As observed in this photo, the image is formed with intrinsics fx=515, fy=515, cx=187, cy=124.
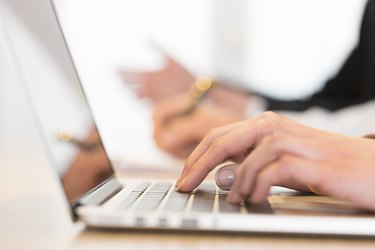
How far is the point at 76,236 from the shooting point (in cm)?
45

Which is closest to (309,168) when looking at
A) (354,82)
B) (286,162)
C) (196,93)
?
(286,162)

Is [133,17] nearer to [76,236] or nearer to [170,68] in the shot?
[170,68]

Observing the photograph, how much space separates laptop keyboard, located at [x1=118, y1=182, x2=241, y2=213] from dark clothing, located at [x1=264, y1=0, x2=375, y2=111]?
3.31 feet

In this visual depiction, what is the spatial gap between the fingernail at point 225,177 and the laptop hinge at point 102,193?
12 centimetres

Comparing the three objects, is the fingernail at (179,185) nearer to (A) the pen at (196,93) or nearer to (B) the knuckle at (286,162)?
(B) the knuckle at (286,162)

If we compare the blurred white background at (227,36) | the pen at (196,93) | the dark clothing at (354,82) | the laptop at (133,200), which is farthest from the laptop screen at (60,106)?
the blurred white background at (227,36)

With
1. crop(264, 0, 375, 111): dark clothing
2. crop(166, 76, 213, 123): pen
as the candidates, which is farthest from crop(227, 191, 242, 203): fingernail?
crop(264, 0, 375, 111): dark clothing

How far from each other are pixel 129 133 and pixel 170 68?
32cm

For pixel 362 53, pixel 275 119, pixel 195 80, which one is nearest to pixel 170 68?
pixel 195 80

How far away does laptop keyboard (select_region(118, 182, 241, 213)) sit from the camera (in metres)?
0.48

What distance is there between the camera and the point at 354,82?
183 centimetres

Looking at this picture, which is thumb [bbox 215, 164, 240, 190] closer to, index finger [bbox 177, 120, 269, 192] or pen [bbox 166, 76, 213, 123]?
index finger [bbox 177, 120, 269, 192]

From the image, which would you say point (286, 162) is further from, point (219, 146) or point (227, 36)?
point (227, 36)

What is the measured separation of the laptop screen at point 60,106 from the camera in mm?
485
